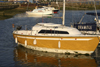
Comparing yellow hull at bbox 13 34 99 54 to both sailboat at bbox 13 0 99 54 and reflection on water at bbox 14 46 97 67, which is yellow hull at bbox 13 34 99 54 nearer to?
sailboat at bbox 13 0 99 54

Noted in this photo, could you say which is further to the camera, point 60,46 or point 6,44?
point 6,44

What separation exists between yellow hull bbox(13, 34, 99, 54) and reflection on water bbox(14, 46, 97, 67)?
0.55 metres

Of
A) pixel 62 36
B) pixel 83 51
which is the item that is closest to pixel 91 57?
pixel 83 51

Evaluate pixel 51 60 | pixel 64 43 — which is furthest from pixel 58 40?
pixel 51 60

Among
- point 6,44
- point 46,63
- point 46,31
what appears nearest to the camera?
point 46,63

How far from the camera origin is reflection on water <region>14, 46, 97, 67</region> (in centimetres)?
1798

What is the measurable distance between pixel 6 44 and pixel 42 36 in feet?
23.6

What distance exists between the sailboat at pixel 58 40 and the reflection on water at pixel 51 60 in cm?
56

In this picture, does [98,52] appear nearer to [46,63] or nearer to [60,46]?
[60,46]

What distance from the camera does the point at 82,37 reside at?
19156mm

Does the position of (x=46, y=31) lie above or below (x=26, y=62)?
above

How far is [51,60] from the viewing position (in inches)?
749

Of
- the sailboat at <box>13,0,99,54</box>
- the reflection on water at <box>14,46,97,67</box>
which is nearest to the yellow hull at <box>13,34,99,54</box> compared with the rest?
the sailboat at <box>13,0,99,54</box>

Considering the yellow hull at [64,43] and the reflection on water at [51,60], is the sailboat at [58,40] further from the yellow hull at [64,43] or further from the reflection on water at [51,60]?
the reflection on water at [51,60]
